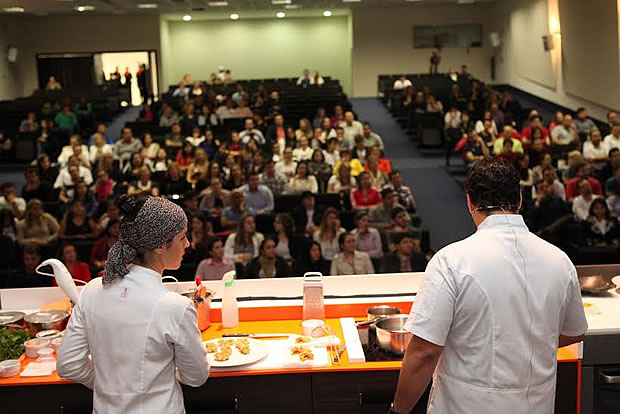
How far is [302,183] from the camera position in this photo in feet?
30.8

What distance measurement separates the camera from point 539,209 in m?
8.29

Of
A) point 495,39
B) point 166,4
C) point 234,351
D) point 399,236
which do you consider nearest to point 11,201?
point 399,236

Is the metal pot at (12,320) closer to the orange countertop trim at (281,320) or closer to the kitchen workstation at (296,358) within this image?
the kitchen workstation at (296,358)

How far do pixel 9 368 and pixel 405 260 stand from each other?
162 inches

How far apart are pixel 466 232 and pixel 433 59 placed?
12957 mm

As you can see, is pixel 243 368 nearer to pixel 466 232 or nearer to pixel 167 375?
pixel 167 375

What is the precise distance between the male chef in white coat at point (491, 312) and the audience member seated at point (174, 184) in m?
7.38

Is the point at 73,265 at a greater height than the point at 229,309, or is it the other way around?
the point at 229,309

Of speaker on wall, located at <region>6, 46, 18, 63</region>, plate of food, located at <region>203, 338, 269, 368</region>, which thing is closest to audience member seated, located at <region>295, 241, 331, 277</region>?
plate of food, located at <region>203, 338, 269, 368</region>

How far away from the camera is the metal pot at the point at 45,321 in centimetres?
351

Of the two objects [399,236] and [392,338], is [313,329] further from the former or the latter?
[399,236]

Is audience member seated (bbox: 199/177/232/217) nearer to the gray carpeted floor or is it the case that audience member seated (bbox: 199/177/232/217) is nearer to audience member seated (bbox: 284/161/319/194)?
audience member seated (bbox: 284/161/319/194)

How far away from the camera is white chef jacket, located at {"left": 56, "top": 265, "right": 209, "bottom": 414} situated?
2.41m

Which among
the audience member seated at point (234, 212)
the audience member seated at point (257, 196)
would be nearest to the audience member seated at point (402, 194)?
the audience member seated at point (257, 196)
